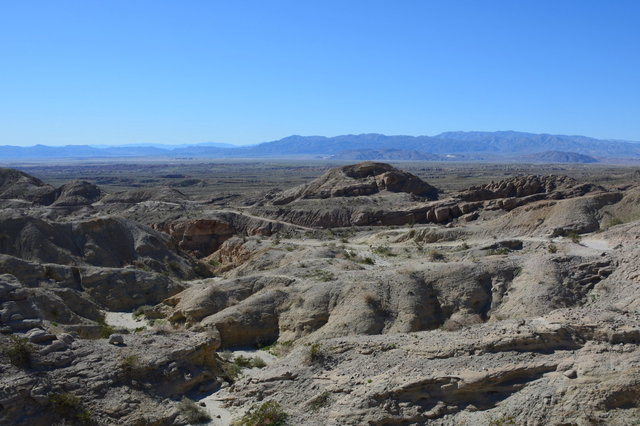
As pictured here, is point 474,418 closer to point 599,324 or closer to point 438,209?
point 599,324

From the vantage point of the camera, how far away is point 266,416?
1814 cm

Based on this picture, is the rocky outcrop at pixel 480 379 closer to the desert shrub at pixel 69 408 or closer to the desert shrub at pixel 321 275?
the desert shrub at pixel 69 408

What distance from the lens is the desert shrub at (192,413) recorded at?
18750 millimetres

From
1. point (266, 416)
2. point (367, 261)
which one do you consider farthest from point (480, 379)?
point (367, 261)

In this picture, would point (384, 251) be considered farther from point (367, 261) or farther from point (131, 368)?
point (131, 368)

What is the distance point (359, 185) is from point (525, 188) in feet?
68.6

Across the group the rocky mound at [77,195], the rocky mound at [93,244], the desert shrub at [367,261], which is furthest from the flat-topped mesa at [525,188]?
the rocky mound at [77,195]

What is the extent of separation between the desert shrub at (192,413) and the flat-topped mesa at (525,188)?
51.7m

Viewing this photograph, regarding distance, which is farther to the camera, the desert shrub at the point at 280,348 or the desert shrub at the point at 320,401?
the desert shrub at the point at 280,348

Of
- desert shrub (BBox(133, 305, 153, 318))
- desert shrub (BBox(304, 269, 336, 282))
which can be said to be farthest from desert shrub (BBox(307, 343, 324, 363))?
desert shrub (BBox(133, 305, 153, 318))

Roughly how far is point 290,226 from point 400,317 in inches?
1546

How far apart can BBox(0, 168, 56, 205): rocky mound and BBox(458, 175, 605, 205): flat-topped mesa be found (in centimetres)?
5579

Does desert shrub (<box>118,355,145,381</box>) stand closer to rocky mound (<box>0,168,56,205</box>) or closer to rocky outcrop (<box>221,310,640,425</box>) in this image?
rocky outcrop (<box>221,310,640,425</box>)

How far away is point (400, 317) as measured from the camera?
88.9 feet
